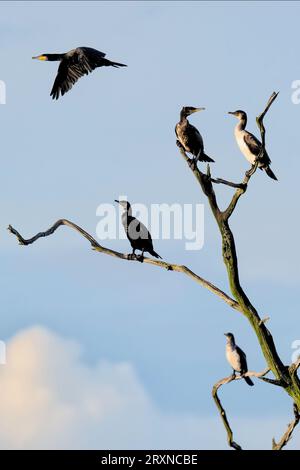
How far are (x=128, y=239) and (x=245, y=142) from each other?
2472mm

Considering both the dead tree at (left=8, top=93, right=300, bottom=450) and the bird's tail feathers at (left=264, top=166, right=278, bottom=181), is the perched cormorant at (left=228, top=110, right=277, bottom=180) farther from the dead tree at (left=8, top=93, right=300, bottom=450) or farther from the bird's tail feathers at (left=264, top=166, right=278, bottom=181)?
the dead tree at (left=8, top=93, right=300, bottom=450)

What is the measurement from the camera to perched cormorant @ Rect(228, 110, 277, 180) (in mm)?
19625

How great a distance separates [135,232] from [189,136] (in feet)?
5.43

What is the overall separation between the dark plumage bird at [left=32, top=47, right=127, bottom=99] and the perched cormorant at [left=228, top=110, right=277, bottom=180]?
281 cm

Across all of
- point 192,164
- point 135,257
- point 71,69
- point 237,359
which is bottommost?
point 237,359

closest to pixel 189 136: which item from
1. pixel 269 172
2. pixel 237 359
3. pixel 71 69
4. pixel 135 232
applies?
pixel 269 172

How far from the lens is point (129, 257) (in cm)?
1862

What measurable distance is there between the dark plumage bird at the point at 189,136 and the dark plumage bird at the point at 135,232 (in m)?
1.39

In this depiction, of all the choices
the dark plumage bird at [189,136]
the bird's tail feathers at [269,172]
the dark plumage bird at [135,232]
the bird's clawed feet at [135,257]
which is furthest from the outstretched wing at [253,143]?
the bird's clawed feet at [135,257]

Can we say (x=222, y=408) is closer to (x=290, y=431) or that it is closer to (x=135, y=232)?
(x=290, y=431)

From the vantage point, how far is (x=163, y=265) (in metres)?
17.9

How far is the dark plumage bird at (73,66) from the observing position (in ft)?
74.5

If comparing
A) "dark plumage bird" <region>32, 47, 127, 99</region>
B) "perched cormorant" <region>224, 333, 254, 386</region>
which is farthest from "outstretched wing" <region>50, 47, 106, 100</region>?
"perched cormorant" <region>224, 333, 254, 386</region>
